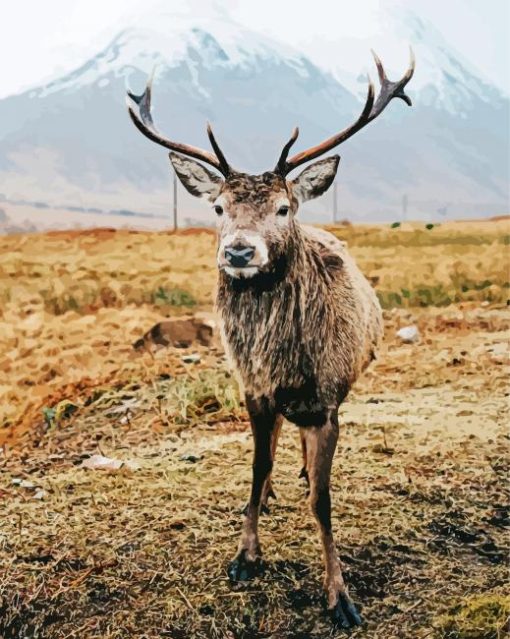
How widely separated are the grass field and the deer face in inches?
77.9

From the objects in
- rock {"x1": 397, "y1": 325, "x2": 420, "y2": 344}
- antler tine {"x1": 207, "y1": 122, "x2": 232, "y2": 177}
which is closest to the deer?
antler tine {"x1": 207, "y1": 122, "x2": 232, "y2": 177}

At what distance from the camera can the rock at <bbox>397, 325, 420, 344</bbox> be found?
11.9m

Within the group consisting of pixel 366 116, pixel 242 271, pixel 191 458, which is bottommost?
pixel 191 458

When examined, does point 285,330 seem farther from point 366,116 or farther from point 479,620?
point 479,620

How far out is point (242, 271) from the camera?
445 centimetres

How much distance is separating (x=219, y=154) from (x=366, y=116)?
0.94 metres

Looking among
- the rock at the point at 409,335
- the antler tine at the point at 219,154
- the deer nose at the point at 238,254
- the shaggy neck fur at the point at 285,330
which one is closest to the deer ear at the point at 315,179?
the shaggy neck fur at the point at 285,330

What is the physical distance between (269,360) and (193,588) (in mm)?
1428

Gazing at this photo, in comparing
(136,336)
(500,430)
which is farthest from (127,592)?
(136,336)

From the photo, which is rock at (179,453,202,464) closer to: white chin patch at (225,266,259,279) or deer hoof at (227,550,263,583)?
deer hoof at (227,550,263,583)

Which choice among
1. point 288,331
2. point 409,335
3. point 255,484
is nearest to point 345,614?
point 255,484

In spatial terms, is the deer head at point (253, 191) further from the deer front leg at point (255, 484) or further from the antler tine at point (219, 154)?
the deer front leg at point (255, 484)

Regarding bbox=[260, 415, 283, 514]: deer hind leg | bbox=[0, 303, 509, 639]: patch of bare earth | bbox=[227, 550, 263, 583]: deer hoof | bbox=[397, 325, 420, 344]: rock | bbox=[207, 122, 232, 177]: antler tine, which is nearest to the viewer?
bbox=[207, 122, 232, 177]: antler tine

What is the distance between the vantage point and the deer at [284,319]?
4773mm
